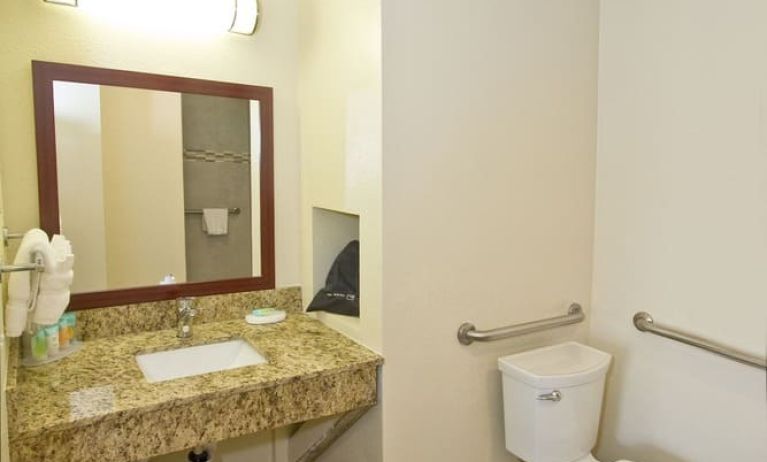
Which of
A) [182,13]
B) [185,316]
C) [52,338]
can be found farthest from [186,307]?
[182,13]

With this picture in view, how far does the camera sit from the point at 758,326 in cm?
150

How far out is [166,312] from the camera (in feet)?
6.00

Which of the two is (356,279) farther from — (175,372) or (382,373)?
(175,372)

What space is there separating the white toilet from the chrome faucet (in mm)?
1010

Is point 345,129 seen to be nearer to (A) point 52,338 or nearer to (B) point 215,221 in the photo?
(B) point 215,221

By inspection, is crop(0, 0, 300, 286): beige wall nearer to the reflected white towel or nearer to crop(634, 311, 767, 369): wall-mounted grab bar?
the reflected white towel

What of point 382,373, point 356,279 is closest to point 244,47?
point 356,279

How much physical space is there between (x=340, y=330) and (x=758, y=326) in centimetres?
123

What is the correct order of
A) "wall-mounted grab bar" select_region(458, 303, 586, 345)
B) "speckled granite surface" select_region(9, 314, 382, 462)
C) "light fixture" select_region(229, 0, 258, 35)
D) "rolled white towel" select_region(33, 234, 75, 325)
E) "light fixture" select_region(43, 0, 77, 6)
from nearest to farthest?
"speckled granite surface" select_region(9, 314, 382, 462) < "rolled white towel" select_region(33, 234, 75, 325) < "light fixture" select_region(43, 0, 77, 6) < "wall-mounted grab bar" select_region(458, 303, 586, 345) < "light fixture" select_region(229, 0, 258, 35)

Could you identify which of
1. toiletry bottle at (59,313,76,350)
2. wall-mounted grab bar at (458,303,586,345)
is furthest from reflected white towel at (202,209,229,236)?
wall-mounted grab bar at (458,303,586,345)

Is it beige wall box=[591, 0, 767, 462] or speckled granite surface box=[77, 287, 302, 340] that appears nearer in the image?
beige wall box=[591, 0, 767, 462]

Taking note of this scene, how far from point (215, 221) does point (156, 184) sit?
0.75 ft

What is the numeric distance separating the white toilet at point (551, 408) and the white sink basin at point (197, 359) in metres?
0.79

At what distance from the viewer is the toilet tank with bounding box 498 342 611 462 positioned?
163 centimetres
